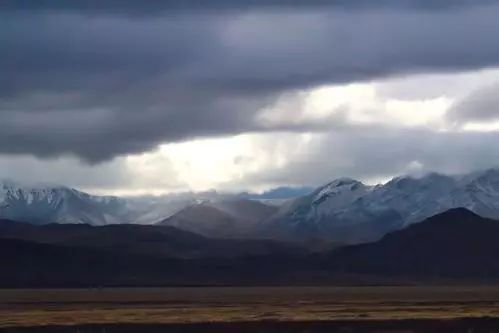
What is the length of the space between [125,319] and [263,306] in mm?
38001

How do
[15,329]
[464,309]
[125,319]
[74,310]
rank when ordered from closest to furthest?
[15,329]
[125,319]
[464,309]
[74,310]

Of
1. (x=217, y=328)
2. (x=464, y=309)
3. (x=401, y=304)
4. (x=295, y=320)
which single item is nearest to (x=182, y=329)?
(x=217, y=328)

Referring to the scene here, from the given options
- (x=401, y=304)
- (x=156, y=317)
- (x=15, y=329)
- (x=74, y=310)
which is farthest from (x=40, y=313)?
(x=401, y=304)

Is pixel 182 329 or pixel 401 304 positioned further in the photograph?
pixel 401 304

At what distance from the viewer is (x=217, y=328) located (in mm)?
127562

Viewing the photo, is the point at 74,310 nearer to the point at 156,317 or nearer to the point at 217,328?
the point at 156,317

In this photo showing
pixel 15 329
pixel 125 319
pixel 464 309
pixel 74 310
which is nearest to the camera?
pixel 15 329

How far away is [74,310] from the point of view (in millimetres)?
169125

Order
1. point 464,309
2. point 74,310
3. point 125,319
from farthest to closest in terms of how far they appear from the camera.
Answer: point 74,310, point 464,309, point 125,319

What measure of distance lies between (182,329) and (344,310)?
3546 centimetres

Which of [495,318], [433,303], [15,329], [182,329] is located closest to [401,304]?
[433,303]

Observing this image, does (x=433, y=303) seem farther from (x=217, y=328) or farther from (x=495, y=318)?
(x=217, y=328)

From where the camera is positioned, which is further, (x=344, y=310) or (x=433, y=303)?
(x=433, y=303)

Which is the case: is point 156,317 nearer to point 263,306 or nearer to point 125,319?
point 125,319
